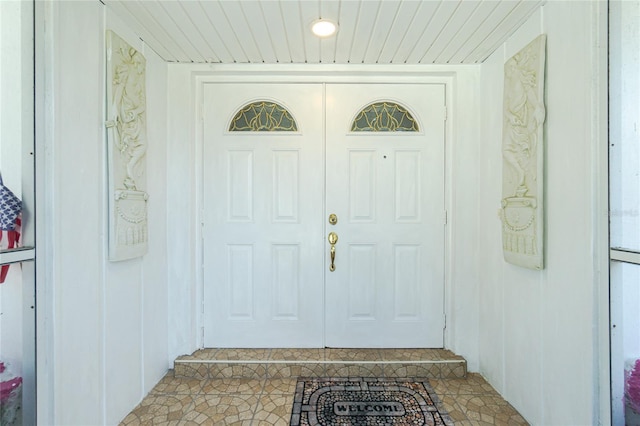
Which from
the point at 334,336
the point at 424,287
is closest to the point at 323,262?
the point at 334,336

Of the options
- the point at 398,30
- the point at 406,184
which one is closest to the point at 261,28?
the point at 398,30

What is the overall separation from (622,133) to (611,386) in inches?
44.0

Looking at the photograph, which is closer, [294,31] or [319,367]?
[294,31]

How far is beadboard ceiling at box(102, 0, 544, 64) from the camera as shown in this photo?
5.44 feet

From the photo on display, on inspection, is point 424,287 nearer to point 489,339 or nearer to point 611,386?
point 489,339

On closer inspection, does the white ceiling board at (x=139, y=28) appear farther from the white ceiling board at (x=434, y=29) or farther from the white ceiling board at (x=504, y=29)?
the white ceiling board at (x=504, y=29)

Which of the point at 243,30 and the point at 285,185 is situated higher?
the point at 243,30

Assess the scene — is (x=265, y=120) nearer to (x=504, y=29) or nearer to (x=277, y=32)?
(x=277, y=32)

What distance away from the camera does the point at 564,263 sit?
1.50m

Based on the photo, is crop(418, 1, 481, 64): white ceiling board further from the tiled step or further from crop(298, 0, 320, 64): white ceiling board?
the tiled step

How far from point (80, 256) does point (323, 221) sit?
1.55 metres

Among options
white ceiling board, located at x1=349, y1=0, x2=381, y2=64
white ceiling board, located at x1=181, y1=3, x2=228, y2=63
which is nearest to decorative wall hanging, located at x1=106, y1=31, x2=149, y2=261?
white ceiling board, located at x1=181, y1=3, x2=228, y2=63

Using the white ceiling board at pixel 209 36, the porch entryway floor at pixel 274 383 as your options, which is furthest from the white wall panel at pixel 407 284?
the white ceiling board at pixel 209 36

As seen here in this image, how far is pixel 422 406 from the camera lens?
74.9 inches
